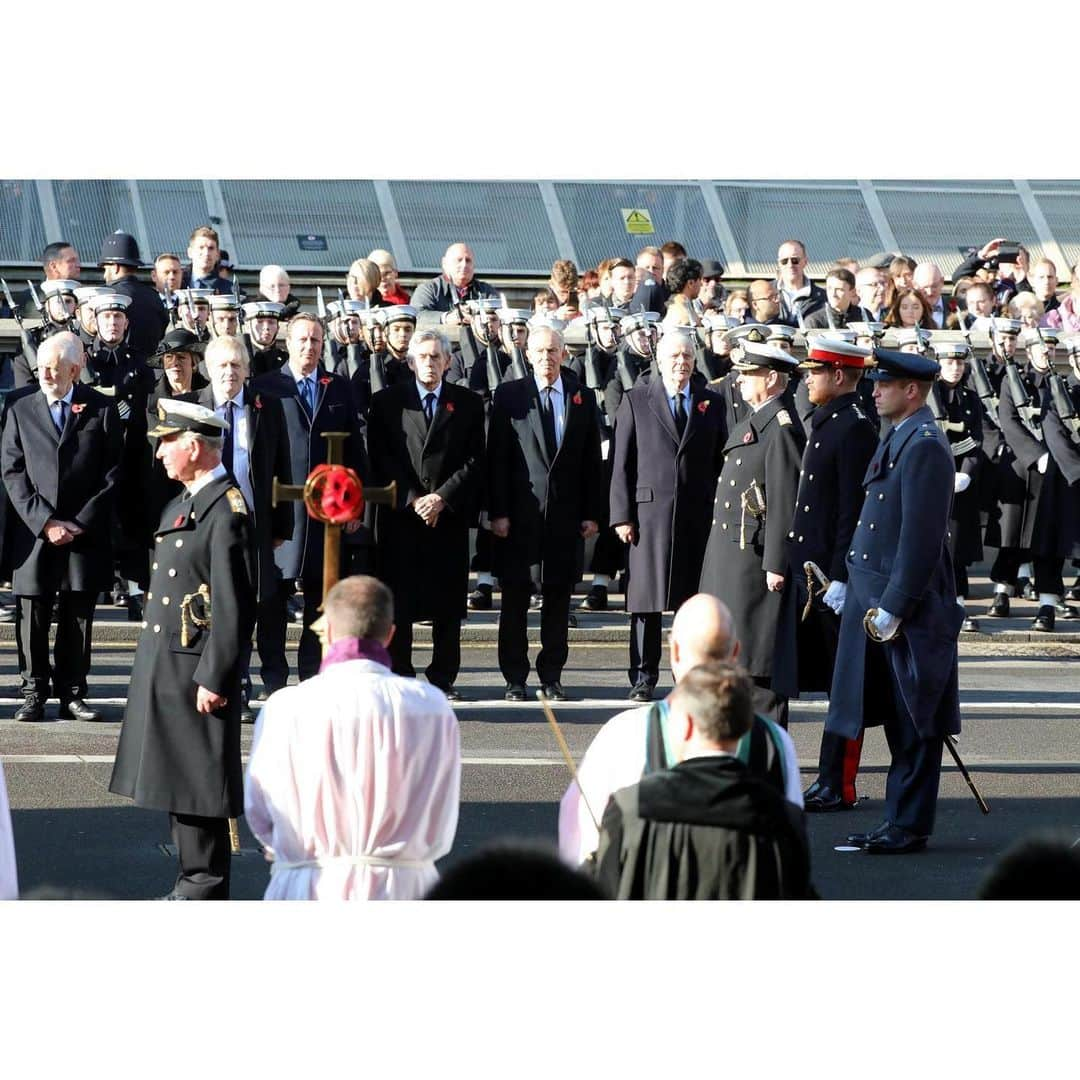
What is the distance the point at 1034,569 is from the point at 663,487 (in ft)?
15.2

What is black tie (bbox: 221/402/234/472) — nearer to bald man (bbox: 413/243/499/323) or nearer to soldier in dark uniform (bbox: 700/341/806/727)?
soldier in dark uniform (bbox: 700/341/806/727)

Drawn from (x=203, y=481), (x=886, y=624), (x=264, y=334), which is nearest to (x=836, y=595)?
(x=886, y=624)

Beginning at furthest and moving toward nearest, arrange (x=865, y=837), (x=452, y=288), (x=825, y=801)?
(x=452, y=288) < (x=825, y=801) < (x=865, y=837)

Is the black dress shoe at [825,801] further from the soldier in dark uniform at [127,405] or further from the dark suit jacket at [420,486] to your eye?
the soldier in dark uniform at [127,405]

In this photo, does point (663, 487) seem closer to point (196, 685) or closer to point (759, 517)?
point (759, 517)

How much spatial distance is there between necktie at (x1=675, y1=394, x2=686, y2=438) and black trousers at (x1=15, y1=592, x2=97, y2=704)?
11.2 ft

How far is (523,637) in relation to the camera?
11984mm

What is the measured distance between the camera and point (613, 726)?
5.55m

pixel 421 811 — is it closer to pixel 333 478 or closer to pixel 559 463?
pixel 333 478

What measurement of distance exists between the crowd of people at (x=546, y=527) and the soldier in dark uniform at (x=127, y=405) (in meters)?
0.03

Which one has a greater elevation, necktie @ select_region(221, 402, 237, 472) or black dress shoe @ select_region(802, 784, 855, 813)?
necktie @ select_region(221, 402, 237, 472)

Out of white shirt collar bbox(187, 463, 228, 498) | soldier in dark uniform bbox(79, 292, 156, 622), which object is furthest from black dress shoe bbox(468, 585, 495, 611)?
white shirt collar bbox(187, 463, 228, 498)

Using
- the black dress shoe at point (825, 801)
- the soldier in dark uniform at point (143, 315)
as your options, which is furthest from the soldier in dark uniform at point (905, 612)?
the soldier in dark uniform at point (143, 315)

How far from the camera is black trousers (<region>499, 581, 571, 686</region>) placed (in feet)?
39.3
